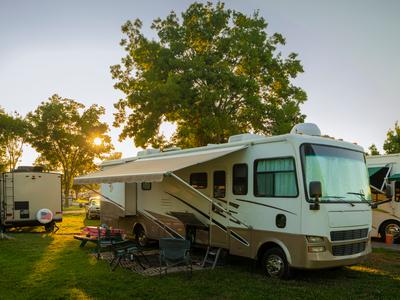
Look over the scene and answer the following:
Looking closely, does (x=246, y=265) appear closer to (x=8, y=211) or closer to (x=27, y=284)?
(x=27, y=284)

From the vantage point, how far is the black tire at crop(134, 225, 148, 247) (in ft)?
42.9

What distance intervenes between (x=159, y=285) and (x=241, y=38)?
16554 millimetres

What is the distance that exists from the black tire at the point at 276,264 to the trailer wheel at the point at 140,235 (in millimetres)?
5223

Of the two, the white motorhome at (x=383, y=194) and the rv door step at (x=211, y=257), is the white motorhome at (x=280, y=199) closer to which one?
the rv door step at (x=211, y=257)

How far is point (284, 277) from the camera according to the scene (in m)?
8.34

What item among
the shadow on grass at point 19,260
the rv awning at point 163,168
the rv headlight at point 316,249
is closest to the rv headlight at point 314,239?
the rv headlight at point 316,249

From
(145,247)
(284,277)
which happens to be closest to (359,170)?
(284,277)

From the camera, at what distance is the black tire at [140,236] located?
13065 millimetres

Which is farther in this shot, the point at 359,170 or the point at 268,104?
the point at 268,104

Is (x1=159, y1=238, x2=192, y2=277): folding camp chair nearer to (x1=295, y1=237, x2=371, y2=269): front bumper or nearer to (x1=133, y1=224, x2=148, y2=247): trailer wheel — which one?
(x1=295, y1=237, x2=371, y2=269): front bumper

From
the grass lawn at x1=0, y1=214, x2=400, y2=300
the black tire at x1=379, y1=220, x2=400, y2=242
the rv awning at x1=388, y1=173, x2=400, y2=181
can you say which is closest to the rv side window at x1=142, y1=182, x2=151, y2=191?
the grass lawn at x1=0, y1=214, x2=400, y2=300

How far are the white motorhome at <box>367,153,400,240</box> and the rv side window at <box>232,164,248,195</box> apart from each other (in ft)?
22.6

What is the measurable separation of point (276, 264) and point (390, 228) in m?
7.89


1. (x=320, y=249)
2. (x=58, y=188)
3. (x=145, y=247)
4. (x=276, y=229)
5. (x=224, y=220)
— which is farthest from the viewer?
(x=58, y=188)
